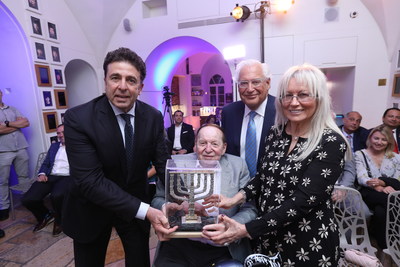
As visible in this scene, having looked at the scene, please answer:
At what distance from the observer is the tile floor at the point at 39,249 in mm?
2537

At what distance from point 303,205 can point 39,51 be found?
5.11 metres

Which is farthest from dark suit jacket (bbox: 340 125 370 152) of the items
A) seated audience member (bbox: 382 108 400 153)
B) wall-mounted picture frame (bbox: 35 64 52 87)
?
wall-mounted picture frame (bbox: 35 64 52 87)

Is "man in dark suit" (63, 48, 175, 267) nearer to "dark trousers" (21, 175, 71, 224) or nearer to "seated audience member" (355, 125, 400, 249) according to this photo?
"dark trousers" (21, 175, 71, 224)

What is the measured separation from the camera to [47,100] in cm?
438

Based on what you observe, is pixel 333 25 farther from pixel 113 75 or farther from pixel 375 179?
pixel 113 75

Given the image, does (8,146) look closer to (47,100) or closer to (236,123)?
(47,100)

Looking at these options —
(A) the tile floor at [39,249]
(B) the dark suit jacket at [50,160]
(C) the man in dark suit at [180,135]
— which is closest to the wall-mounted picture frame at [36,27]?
(B) the dark suit jacket at [50,160]

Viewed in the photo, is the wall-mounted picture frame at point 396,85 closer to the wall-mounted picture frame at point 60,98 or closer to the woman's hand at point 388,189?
the woman's hand at point 388,189

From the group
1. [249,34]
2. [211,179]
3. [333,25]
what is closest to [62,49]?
[249,34]

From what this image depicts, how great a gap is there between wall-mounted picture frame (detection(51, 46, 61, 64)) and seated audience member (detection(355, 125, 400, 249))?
5.67m

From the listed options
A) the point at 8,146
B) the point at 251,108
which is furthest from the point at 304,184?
the point at 8,146

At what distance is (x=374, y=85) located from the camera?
470 cm

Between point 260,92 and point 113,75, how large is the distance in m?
1.10

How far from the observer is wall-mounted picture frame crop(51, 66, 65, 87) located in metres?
4.55
